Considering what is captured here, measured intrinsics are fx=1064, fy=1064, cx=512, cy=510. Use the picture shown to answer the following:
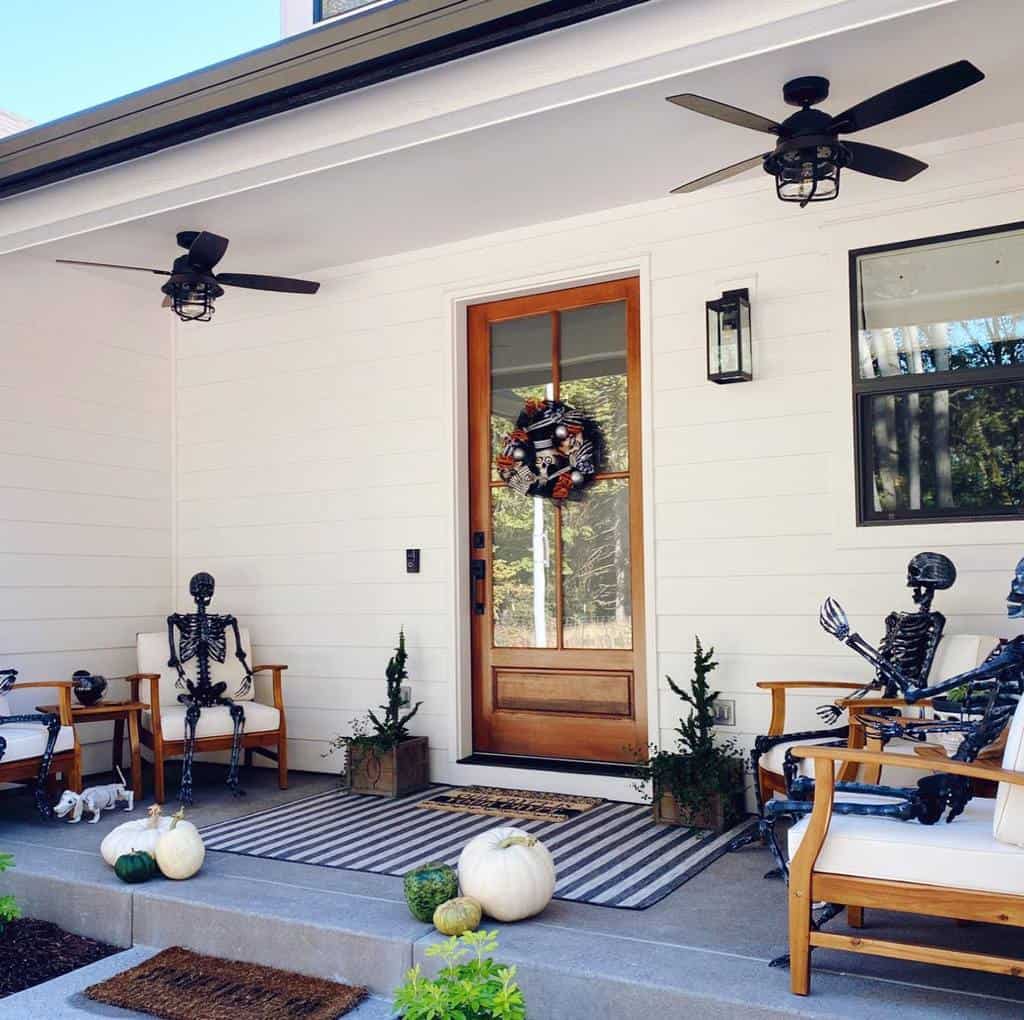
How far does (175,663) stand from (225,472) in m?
1.25

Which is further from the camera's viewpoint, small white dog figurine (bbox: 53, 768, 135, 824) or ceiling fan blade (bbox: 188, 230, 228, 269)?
ceiling fan blade (bbox: 188, 230, 228, 269)

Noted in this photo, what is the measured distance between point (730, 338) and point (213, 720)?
9.76 feet

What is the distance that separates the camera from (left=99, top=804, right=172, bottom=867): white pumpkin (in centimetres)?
370

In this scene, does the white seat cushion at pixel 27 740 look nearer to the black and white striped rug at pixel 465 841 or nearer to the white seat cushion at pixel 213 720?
the white seat cushion at pixel 213 720

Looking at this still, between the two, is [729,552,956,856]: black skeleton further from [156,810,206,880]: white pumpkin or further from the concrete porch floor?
[156,810,206,880]: white pumpkin

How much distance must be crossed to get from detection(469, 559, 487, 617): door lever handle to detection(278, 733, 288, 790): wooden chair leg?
1.17 metres

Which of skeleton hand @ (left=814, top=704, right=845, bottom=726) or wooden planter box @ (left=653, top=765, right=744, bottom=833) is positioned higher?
skeleton hand @ (left=814, top=704, right=845, bottom=726)

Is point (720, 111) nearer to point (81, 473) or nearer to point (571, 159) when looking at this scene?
point (571, 159)

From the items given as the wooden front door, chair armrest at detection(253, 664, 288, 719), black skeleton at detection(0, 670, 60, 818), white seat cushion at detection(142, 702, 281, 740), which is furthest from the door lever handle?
black skeleton at detection(0, 670, 60, 818)

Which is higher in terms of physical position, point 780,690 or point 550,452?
point 550,452

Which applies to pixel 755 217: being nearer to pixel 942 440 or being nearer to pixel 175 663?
pixel 942 440

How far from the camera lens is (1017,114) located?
407 cm

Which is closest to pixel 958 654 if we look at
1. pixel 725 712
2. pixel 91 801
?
pixel 725 712

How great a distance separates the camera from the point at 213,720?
5.06 meters
